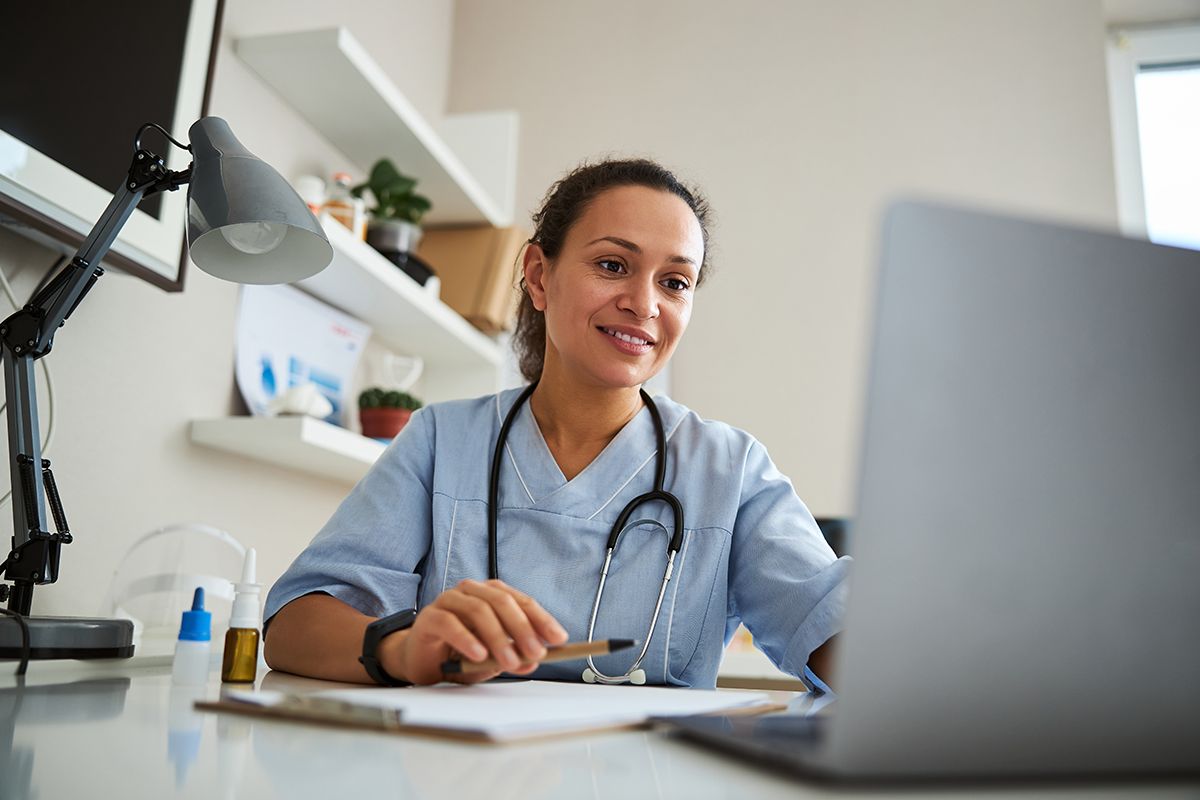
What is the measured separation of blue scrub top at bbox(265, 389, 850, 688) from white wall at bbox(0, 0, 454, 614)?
0.55 meters

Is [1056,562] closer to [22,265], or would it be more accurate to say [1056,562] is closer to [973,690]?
[973,690]

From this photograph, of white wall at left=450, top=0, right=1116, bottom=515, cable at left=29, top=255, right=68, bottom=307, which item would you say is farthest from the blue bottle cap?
white wall at left=450, top=0, right=1116, bottom=515

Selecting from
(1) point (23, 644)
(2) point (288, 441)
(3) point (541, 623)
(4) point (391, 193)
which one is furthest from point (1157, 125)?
(1) point (23, 644)

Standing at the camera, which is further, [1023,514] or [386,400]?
[386,400]

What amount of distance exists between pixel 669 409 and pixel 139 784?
3.29 ft

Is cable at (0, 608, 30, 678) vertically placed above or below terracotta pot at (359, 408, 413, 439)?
below

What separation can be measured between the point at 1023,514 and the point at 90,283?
3.47 feet

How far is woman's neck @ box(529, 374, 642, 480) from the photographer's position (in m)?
1.32

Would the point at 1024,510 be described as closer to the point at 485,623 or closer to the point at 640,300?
the point at 485,623

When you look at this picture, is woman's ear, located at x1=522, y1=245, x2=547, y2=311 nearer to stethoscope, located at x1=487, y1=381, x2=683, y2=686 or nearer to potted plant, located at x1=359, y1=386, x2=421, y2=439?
stethoscope, located at x1=487, y1=381, x2=683, y2=686

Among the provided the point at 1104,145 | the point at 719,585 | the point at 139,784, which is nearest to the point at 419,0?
the point at 1104,145

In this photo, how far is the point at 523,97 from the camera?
10.5ft

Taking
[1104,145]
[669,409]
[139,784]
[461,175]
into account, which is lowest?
[139,784]

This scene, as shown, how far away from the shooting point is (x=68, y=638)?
0.96 m
